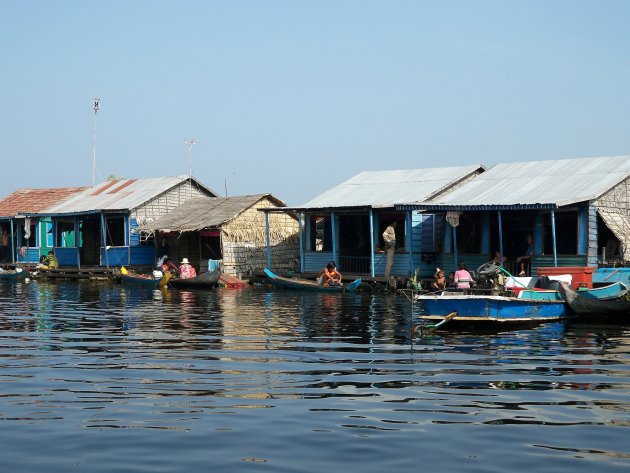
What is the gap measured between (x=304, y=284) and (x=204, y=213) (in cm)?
853

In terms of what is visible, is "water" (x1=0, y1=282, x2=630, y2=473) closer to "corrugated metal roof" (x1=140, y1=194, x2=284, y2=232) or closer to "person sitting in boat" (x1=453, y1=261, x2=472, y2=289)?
"person sitting in boat" (x1=453, y1=261, x2=472, y2=289)

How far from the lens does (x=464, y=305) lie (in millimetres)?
17188

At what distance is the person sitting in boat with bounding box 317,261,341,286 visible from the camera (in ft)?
94.3

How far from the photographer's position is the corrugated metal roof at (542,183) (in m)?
25.5

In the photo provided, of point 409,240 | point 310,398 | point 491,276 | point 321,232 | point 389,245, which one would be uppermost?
point 321,232

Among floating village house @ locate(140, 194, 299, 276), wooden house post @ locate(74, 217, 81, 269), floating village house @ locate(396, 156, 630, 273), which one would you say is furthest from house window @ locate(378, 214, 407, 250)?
wooden house post @ locate(74, 217, 81, 269)

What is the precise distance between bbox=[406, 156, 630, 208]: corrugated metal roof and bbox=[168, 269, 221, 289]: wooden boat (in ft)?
24.3

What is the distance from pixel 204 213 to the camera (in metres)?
36.5

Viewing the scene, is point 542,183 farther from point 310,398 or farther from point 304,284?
point 310,398

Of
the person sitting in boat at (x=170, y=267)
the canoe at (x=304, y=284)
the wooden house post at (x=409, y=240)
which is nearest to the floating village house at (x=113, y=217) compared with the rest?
the person sitting in boat at (x=170, y=267)

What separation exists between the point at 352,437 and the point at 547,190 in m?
19.8

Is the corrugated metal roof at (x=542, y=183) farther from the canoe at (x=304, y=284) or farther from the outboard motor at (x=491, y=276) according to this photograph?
the outboard motor at (x=491, y=276)

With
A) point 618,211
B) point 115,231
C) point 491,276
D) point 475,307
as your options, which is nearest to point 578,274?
point 491,276

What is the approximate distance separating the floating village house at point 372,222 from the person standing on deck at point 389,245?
0.25 metres
